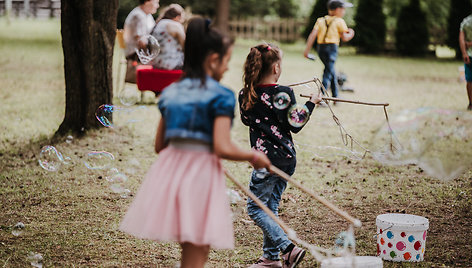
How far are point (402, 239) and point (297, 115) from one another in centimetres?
111

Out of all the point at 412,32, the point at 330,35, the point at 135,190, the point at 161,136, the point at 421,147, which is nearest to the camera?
the point at 161,136

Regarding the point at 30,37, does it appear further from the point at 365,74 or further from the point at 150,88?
the point at 150,88

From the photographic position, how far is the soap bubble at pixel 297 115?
12.5 ft

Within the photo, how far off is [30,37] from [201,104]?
23221 mm

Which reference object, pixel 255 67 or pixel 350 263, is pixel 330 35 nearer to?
pixel 255 67

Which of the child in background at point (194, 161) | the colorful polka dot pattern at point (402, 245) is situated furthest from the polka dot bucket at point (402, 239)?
the child in background at point (194, 161)

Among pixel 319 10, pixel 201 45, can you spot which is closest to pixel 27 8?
pixel 319 10

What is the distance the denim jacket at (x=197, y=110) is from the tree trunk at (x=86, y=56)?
191 inches

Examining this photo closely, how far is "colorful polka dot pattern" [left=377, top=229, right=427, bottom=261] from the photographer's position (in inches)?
157

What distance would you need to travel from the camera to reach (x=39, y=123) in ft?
28.2

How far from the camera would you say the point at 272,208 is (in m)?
4.00

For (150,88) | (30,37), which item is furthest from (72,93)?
(30,37)

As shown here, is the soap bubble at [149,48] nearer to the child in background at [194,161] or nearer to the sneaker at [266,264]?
the sneaker at [266,264]

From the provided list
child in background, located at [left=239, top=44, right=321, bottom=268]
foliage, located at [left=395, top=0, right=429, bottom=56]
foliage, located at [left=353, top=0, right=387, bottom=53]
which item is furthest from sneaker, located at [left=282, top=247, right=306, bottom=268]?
foliage, located at [left=353, top=0, right=387, bottom=53]
